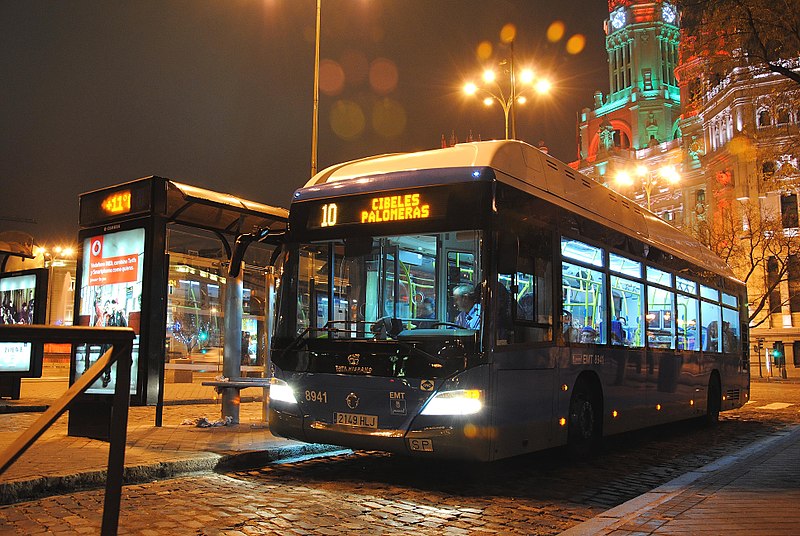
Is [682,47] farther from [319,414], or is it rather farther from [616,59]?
[616,59]

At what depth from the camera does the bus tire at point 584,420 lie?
888 centimetres

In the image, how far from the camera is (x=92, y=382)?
3.74 meters

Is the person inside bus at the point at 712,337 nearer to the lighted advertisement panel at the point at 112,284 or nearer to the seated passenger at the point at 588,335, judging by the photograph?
the seated passenger at the point at 588,335

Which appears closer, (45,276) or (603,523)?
(603,523)

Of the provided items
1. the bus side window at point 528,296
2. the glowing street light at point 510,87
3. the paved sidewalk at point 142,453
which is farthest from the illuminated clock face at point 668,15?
the bus side window at point 528,296

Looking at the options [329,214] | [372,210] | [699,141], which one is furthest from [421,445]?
[699,141]

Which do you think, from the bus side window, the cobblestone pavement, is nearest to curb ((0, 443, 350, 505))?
the cobblestone pavement

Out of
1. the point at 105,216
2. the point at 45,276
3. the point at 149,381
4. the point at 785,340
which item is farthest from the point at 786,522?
the point at 785,340

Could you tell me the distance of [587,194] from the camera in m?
9.79

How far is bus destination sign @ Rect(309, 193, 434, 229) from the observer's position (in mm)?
7652

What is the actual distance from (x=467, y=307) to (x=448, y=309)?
238 millimetres

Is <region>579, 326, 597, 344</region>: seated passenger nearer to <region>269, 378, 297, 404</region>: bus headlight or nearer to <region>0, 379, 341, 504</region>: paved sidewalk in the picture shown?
<region>269, 378, 297, 404</region>: bus headlight

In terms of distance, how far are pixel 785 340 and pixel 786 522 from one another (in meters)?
64.9

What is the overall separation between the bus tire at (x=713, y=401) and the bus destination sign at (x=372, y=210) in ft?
30.4
